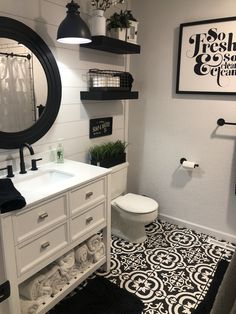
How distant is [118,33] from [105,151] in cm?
109

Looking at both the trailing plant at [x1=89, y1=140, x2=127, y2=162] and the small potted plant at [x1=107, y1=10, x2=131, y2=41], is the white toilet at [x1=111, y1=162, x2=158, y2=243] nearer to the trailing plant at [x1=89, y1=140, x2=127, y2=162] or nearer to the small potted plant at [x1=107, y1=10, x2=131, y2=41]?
the trailing plant at [x1=89, y1=140, x2=127, y2=162]

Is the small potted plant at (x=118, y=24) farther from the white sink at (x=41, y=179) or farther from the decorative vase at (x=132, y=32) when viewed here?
the white sink at (x=41, y=179)

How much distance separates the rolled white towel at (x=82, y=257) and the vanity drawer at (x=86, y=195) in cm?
37

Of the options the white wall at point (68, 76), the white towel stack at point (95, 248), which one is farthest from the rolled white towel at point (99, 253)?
the white wall at point (68, 76)

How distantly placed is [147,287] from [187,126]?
1.54 m

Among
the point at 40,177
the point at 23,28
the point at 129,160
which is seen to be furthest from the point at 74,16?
the point at 129,160

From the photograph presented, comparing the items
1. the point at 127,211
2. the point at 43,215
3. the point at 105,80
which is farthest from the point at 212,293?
the point at 105,80

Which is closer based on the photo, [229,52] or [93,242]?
→ [93,242]

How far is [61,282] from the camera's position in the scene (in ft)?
6.05

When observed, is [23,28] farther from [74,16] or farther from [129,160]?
[129,160]

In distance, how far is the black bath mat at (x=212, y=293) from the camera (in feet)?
6.05

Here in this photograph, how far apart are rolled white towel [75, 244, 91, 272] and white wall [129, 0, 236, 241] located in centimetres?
127

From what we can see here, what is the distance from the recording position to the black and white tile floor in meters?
1.95

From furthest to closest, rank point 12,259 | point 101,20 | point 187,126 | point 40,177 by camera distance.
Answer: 1. point 187,126
2. point 101,20
3. point 40,177
4. point 12,259
